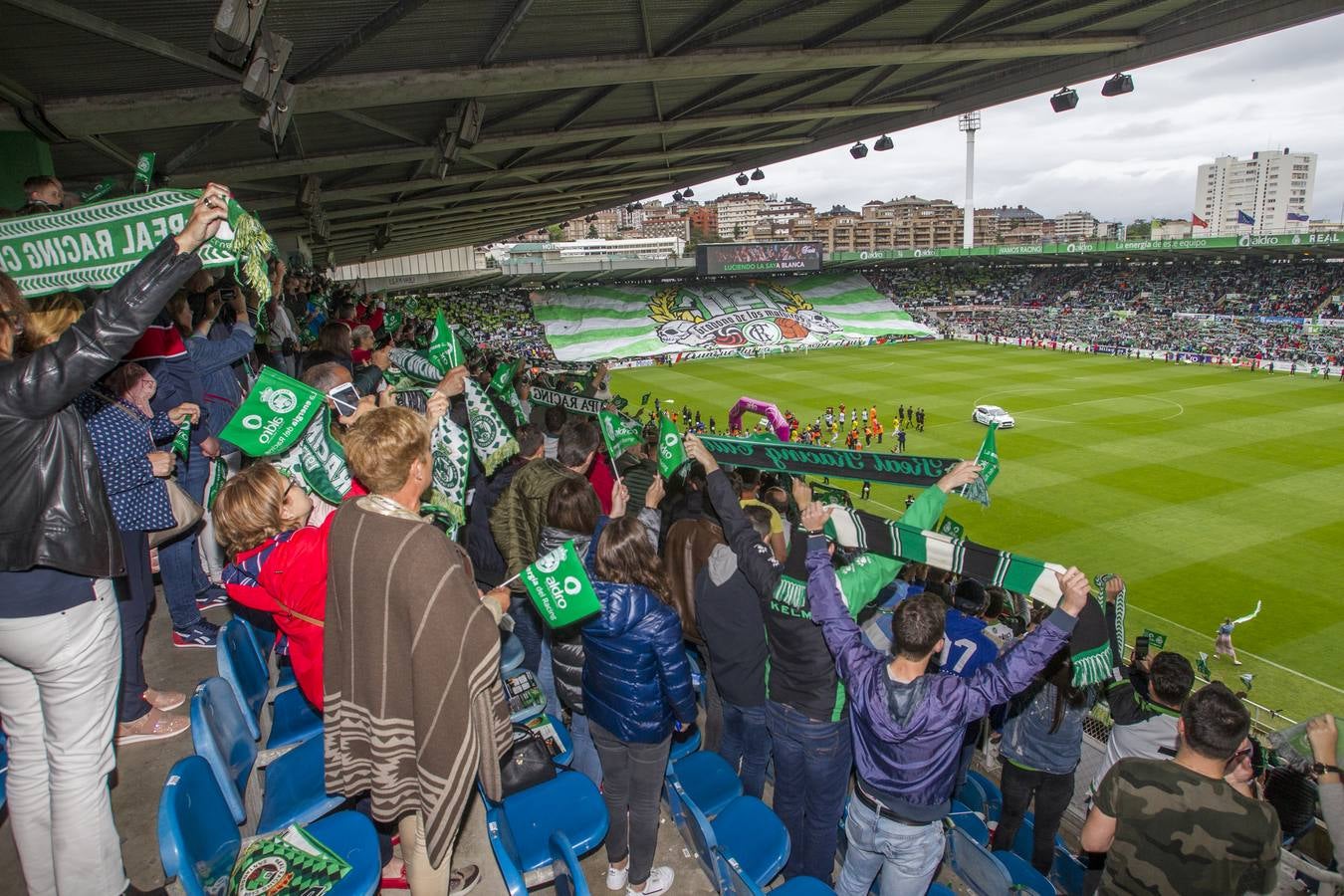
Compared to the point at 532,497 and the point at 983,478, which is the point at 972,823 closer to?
the point at 983,478

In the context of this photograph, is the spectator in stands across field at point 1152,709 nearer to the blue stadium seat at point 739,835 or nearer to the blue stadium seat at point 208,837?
the blue stadium seat at point 739,835

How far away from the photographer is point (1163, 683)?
3.93m

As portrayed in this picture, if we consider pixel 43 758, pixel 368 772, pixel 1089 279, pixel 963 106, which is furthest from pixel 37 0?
pixel 1089 279

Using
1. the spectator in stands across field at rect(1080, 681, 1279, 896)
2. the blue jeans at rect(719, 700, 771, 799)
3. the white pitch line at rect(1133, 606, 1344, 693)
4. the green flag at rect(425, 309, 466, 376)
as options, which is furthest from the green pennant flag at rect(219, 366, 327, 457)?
the white pitch line at rect(1133, 606, 1344, 693)

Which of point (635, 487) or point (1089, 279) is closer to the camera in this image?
point (635, 487)

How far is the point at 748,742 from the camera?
163 inches

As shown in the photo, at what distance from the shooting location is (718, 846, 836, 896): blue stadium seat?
Result: 2.97m

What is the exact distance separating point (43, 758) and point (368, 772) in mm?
1025

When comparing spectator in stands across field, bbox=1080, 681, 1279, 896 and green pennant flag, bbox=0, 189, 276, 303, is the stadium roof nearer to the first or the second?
green pennant flag, bbox=0, 189, 276, 303

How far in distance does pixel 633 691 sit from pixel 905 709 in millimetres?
1114

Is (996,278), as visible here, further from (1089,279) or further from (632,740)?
(632,740)

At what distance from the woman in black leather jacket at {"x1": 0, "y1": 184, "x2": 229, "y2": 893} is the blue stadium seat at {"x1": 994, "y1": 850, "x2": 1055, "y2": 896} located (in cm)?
378

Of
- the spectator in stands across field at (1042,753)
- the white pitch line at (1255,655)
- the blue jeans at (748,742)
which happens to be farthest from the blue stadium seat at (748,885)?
the white pitch line at (1255,655)

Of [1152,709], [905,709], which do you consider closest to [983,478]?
[1152,709]
